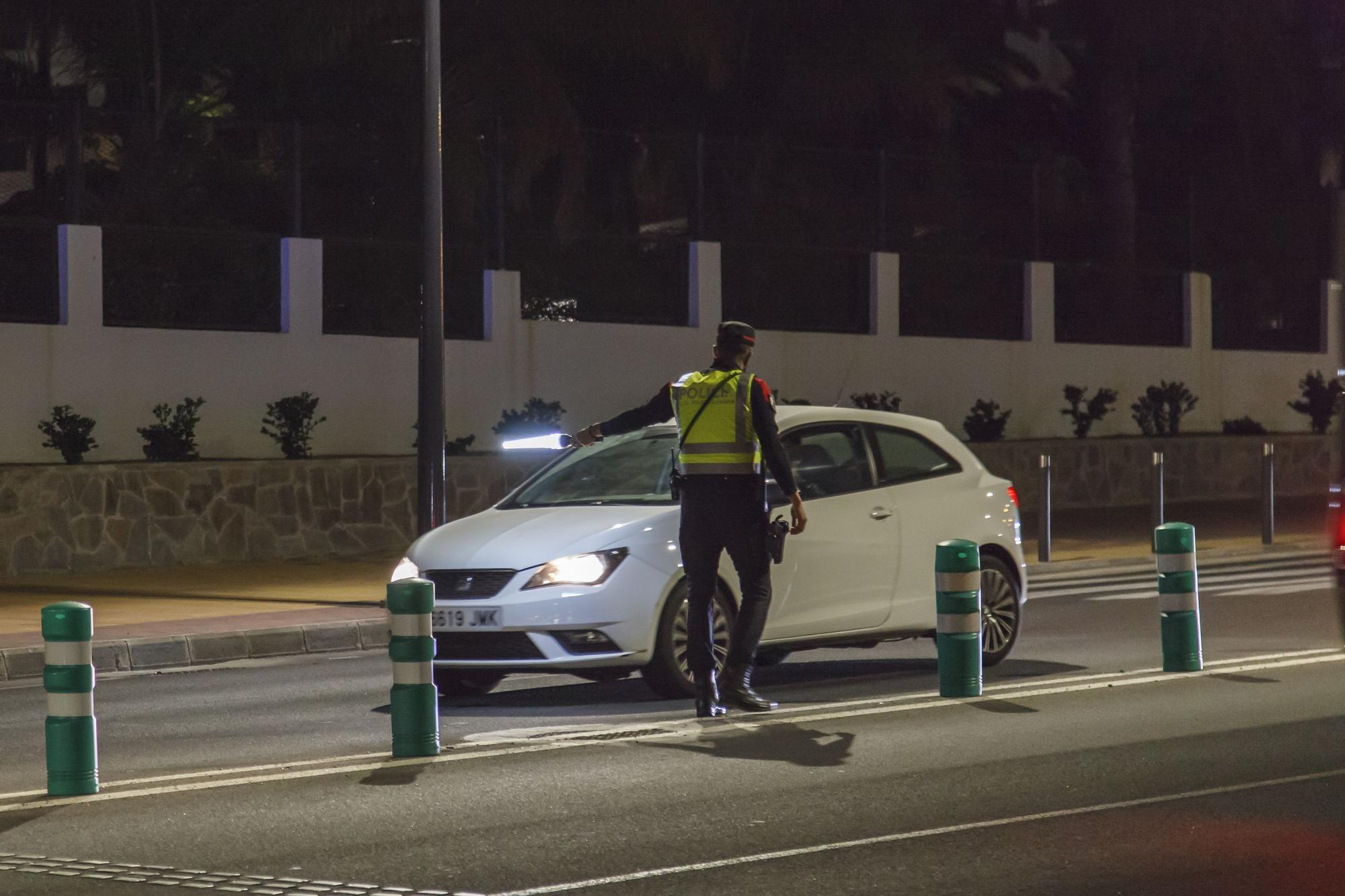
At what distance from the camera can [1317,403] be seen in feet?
109

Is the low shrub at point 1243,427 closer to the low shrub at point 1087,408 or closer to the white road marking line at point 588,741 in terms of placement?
the low shrub at point 1087,408

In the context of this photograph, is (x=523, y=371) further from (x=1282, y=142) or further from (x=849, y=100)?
(x=1282, y=142)

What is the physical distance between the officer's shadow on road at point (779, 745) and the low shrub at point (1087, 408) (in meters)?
20.6

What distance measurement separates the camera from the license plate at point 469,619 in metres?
10.8

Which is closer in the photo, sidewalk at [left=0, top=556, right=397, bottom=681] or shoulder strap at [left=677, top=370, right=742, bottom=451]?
shoulder strap at [left=677, top=370, right=742, bottom=451]

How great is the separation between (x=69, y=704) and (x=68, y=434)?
12896 millimetres

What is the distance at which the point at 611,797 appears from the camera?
27.0 ft

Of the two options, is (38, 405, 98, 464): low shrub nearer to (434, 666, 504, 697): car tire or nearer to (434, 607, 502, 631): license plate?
(434, 666, 504, 697): car tire

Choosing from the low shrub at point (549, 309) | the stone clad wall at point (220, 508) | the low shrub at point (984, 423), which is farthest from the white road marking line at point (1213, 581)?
the low shrub at point (984, 423)

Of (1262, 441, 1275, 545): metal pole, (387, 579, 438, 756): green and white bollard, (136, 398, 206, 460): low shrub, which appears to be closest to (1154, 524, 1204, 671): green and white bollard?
(387, 579, 438, 756): green and white bollard

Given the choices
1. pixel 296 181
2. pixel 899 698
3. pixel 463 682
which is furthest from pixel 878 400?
pixel 899 698

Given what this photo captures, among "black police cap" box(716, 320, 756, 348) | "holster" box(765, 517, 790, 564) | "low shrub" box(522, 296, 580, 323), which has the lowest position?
"holster" box(765, 517, 790, 564)

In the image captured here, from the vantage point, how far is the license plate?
35.3 ft

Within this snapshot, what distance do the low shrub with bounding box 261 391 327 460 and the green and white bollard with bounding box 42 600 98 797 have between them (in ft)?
45.3
